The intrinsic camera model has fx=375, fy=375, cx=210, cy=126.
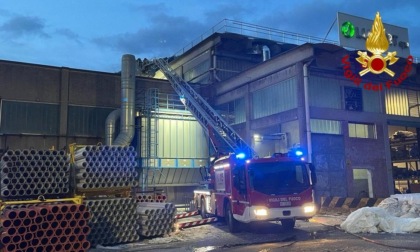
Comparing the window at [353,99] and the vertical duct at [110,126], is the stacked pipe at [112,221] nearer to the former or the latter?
the vertical duct at [110,126]

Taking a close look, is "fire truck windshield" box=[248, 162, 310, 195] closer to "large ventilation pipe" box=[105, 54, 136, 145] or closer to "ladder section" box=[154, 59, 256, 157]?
"ladder section" box=[154, 59, 256, 157]

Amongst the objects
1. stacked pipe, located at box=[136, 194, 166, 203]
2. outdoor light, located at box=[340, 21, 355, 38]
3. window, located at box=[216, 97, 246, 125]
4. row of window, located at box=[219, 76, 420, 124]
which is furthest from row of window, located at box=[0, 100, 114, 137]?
outdoor light, located at box=[340, 21, 355, 38]

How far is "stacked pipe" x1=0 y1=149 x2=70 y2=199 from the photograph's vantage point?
35.2 ft

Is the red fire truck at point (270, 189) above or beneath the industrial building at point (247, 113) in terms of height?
beneath

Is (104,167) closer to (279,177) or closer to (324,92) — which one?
(279,177)

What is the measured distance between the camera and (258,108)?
82.5 ft

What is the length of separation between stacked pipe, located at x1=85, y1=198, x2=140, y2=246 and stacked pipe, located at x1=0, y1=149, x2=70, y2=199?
3.97 ft

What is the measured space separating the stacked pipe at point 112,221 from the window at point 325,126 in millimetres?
12556

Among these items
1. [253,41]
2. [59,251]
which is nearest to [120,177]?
[59,251]

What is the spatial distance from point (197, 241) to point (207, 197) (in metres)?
5.12

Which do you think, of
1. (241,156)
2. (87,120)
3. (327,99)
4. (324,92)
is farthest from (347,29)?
(87,120)

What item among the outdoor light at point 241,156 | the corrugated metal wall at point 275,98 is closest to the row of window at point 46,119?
the corrugated metal wall at point 275,98

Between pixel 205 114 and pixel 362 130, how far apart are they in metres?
10.3

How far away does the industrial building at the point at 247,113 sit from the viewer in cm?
2192
